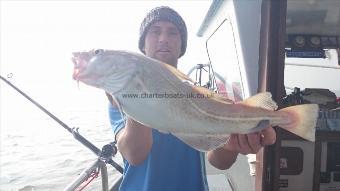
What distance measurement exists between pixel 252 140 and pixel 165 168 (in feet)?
2.00

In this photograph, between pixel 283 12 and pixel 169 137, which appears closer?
Answer: pixel 169 137

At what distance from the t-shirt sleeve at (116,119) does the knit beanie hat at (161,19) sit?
468mm

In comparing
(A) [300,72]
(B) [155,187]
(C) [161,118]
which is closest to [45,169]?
(A) [300,72]

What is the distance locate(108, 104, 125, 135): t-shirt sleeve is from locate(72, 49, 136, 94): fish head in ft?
2.36

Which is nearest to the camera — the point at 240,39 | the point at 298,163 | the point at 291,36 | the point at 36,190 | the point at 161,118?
the point at 161,118

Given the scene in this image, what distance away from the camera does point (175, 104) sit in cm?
186

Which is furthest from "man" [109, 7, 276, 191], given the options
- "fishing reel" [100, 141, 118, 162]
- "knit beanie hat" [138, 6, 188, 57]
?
"fishing reel" [100, 141, 118, 162]

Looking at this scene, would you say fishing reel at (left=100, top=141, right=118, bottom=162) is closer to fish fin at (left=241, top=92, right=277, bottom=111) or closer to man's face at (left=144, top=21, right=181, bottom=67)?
man's face at (left=144, top=21, right=181, bottom=67)

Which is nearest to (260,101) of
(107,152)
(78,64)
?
(78,64)

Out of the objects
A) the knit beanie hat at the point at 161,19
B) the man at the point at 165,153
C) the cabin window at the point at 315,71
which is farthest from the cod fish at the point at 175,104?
the cabin window at the point at 315,71

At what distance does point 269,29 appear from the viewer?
3.79 metres

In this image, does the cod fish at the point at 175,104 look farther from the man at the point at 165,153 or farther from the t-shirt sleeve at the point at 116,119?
the t-shirt sleeve at the point at 116,119

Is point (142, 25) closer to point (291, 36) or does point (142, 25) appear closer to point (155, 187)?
point (155, 187)

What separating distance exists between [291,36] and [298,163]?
2.05 m
